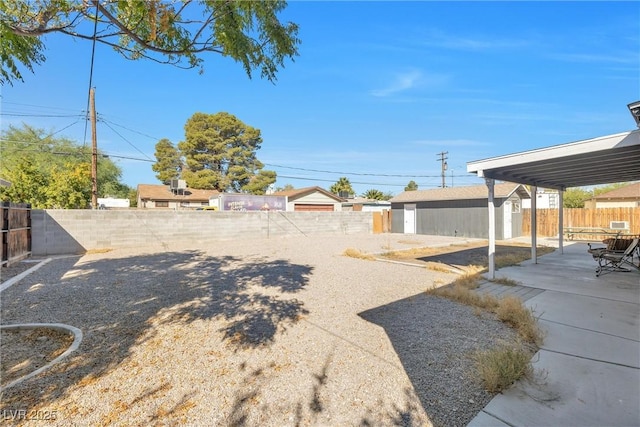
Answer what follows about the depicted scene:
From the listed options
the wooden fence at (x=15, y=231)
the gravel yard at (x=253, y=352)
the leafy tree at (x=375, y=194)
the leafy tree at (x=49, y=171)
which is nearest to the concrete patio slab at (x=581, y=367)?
the gravel yard at (x=253, y=352)

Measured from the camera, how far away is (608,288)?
5980mm

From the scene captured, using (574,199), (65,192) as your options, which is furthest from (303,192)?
(574,199)

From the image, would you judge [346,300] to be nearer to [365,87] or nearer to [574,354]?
[574,354]

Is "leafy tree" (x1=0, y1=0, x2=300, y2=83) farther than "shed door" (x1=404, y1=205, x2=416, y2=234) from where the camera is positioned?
No

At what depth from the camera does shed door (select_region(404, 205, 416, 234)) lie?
72.3 ft

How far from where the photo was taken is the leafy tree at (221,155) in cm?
3328

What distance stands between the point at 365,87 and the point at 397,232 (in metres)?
12.1

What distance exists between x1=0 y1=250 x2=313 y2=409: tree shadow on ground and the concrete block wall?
3423mm

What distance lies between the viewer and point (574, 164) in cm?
707

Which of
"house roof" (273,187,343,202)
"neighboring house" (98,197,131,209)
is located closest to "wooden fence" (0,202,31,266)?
"house roof" (273,187,343,202)

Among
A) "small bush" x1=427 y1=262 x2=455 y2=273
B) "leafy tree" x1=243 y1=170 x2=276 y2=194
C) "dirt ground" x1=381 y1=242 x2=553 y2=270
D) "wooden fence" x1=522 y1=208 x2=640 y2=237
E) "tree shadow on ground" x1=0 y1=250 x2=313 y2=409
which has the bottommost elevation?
"dirt ground" x1=381 y1=242 x2=553 y2=270

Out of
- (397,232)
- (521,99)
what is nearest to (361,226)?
(397,232)

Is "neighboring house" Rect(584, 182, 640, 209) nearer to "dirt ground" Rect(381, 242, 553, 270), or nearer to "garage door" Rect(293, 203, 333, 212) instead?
"dirt ground" Rect(381, 242, 553, 270)

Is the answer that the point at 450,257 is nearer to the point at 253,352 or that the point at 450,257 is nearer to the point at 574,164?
the point at 574,164
